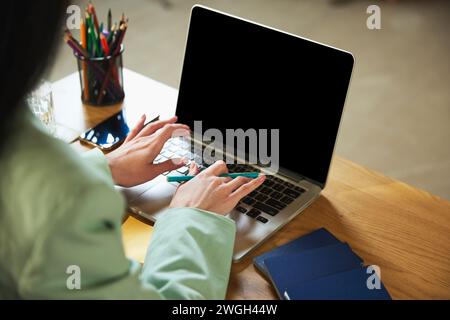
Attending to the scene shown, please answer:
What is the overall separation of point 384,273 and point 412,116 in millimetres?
1690

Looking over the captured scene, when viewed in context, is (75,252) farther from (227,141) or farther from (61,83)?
(61,83)

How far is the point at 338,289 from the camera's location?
904 mm

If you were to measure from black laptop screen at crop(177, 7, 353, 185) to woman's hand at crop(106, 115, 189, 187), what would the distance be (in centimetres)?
11

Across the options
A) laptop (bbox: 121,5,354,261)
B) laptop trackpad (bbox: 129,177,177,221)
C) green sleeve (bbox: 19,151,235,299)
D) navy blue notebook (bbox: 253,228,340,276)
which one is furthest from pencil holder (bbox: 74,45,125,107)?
navy blue notebook (bbox: 253,228,340,276)

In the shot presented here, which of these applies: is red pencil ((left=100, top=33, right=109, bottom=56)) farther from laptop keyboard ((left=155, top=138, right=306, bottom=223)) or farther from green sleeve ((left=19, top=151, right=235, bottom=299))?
green sleeve ((left=19, top=151, right=235, bottom=299))

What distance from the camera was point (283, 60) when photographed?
112 cm

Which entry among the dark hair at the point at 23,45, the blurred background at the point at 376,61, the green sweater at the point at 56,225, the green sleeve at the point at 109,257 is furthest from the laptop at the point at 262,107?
the blurred background at the point at 376,61

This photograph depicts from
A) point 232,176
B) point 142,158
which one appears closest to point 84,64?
point 142,158

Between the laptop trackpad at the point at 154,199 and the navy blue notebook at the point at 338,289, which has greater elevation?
the navy blue notebook at the point at 338,289

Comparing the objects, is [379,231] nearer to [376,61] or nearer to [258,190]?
[258,190]

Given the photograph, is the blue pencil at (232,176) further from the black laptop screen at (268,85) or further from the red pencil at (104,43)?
the red pencil at (104,43)

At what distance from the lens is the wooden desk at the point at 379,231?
0.96 metres

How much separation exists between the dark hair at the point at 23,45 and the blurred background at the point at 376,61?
1.52 m

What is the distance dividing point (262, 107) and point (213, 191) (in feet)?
0.81
